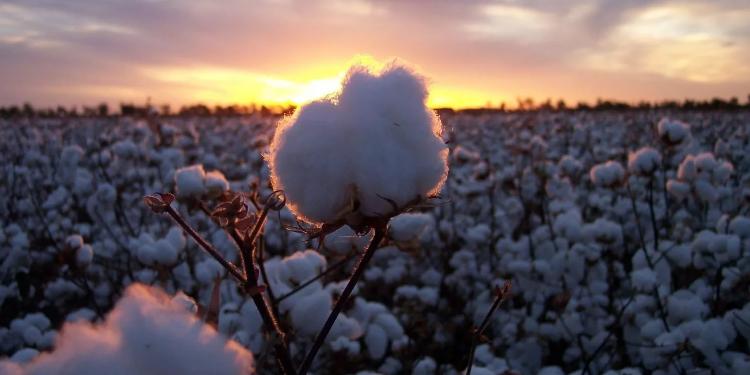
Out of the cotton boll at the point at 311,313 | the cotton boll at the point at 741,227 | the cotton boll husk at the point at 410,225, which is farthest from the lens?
the cotton boll at the point at 741,227

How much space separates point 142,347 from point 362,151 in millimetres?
290

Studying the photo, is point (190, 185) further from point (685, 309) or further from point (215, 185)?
point (685, 309)

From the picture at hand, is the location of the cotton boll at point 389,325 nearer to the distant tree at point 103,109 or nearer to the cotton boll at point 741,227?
the cotton boll at point 741,227

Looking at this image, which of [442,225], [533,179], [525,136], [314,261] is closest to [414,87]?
[314,261]

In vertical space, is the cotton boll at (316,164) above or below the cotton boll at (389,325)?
above

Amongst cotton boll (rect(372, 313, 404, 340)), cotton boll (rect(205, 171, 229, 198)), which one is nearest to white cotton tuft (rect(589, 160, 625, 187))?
cotton boll (rect(372, 313, 404, 340))

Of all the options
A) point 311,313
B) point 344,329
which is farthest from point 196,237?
point 344,329

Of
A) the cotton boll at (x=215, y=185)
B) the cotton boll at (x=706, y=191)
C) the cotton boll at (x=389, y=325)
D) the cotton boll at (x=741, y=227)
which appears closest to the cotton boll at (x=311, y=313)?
the cotton boll at (x=215, y=185)

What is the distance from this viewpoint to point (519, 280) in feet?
11.0

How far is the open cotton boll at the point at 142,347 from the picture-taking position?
17.0 inches

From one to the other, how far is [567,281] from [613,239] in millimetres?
324

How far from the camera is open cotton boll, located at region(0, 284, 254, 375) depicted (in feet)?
1.42

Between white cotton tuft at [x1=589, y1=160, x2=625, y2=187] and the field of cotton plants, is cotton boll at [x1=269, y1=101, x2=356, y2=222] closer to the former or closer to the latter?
the field of cotton plants

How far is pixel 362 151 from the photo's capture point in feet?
2.14
